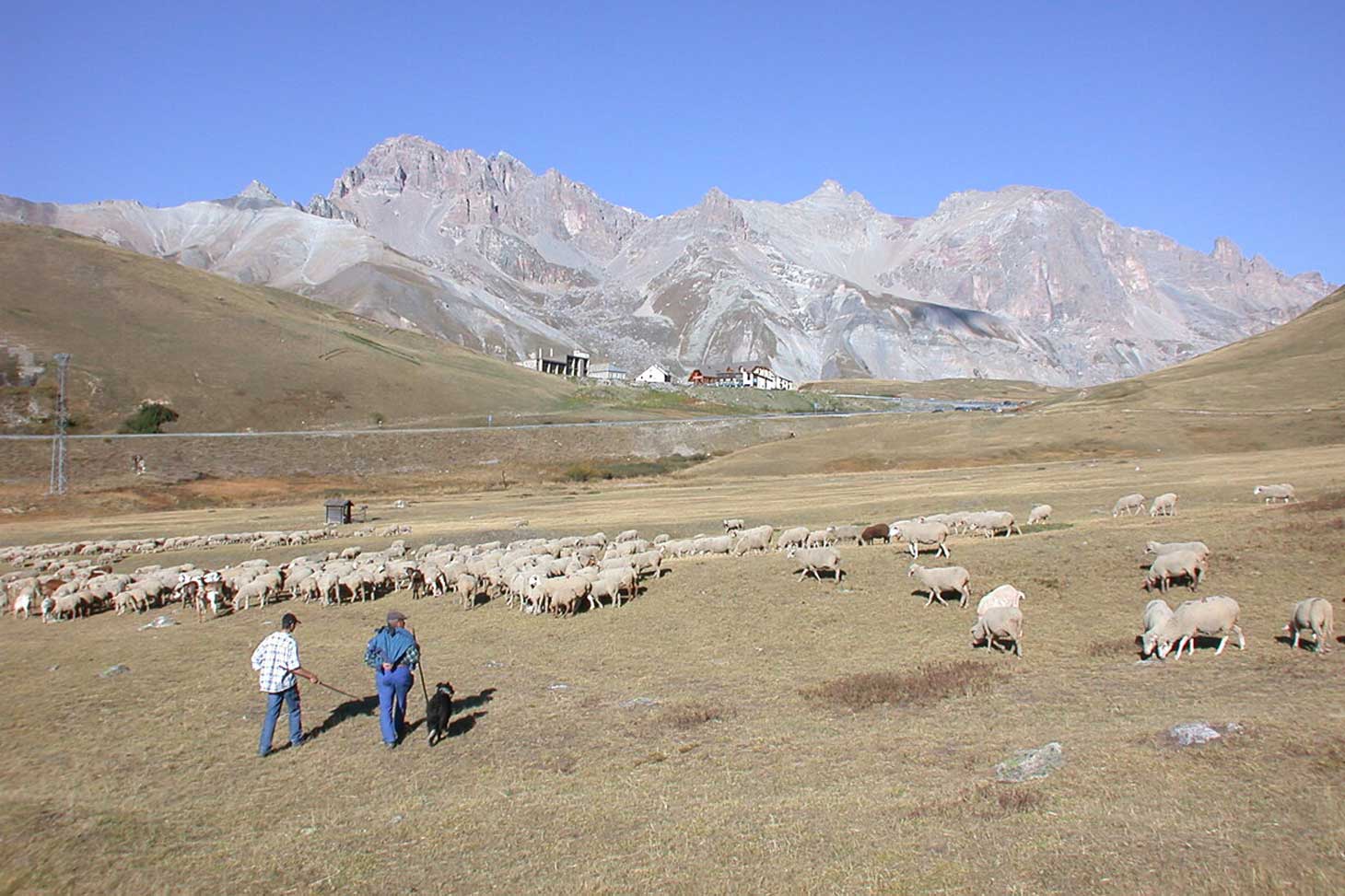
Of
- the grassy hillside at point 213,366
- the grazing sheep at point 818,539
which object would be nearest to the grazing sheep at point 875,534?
the grazing sheep at point 818,539

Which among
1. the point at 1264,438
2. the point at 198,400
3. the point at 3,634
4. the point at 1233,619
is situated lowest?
the point at 3,634

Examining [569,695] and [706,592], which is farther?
[706,592]

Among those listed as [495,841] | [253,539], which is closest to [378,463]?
[253,539]

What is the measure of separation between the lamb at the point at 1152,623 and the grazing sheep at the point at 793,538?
1509cm

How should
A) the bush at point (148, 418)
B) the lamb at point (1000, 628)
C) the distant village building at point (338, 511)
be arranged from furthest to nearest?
the bush at point (148, 418), the distant village building at point (338, 511), the lamb at point (1000, 628)

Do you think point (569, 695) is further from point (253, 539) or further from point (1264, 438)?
point (1264, 438)

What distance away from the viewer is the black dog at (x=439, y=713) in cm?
1506

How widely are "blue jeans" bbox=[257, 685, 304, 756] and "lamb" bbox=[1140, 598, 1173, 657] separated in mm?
16015

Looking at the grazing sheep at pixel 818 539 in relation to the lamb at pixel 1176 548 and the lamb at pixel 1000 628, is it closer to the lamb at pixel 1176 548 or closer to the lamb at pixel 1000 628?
the lamb at pixel 1176 548

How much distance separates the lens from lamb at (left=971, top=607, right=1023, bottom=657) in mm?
17797

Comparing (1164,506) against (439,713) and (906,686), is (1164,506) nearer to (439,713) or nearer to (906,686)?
(906,686)

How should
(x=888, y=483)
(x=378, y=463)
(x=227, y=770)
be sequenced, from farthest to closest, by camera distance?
(x=378, y=463) → (x=888, y=483) → (x=227, y=770)

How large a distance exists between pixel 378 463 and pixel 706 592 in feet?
272

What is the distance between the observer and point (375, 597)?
3069 cm
